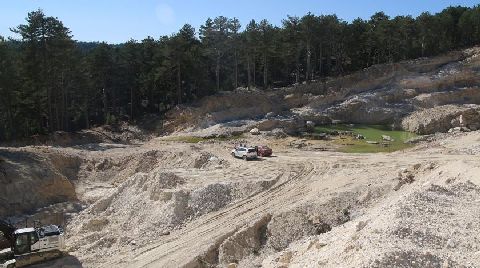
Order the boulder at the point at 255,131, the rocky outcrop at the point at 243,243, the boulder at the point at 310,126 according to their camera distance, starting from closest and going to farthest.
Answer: the rocky outcrop at the point at 243,243, the boulder at the point at 255,131, the boulder at the point at 310,126

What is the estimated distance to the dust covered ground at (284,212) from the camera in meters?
18.6

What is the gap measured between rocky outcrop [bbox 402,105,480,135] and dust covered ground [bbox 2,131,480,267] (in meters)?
14.1

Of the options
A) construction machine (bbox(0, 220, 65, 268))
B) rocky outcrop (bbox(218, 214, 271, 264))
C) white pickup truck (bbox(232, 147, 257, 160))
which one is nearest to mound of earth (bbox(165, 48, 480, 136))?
white pickup truck (bbox(232, 147, 257, 160))

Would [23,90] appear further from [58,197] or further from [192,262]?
[192,262]

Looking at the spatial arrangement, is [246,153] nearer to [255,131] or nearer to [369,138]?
[255,131]

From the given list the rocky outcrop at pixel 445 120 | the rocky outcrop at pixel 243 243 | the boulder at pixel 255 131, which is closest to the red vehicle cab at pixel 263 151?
the boulder at pixel 255 131

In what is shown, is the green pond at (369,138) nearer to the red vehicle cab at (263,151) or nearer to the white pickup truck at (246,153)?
the red vehicle cab at (263,151)

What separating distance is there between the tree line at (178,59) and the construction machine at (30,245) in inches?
1197

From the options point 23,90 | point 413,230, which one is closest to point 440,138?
point 413,230

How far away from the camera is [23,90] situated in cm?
5322

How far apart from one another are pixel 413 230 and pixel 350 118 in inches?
1796

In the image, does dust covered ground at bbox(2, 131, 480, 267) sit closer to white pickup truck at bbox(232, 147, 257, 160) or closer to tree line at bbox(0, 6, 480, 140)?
white pickup truck at bbox(232, 147, 257, 160)

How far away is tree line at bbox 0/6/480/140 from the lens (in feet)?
170

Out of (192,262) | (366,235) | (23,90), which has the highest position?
(23,90)
